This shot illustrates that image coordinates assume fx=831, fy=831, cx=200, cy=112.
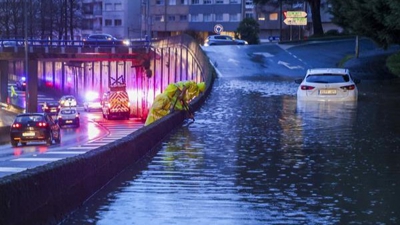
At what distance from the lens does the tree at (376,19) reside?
2791 centimetres

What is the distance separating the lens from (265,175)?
1319 cm

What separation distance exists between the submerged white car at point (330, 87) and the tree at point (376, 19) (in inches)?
95.3

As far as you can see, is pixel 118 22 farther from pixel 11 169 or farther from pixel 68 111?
pixel 11 169

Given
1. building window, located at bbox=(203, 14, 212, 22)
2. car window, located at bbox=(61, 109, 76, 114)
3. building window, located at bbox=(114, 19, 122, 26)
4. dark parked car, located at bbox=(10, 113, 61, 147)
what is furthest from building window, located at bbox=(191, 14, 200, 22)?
dark parked car, located at bbox=(10, 113, 61, 147)

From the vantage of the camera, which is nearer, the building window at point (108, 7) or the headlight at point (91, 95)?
the headlight at point (91, 95)

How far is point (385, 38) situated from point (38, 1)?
6624cm

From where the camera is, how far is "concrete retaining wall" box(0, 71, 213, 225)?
804 cm

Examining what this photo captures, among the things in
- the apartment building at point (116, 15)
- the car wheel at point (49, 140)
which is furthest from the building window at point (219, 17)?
the car wheel at point (49, 140)

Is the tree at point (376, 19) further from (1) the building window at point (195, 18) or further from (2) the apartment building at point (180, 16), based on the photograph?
(1) the building window at point (195, 18)

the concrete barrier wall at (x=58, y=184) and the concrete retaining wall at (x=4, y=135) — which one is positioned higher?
the concrete barrier wall at (x=58, y=184)

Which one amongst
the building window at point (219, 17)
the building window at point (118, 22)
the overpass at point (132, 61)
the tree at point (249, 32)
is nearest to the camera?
the overpass at point (132, 61)

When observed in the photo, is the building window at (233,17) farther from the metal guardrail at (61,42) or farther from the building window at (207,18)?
the metal guardrail at (61,42)

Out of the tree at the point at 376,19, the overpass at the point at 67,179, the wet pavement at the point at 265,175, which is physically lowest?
the wet pavement at the point at 265,175

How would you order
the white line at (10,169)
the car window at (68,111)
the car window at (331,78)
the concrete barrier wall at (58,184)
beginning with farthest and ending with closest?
the car window at (68,111) < the car window at (331,78) < the white line at (10,169) < the concrete barrier wall at (58,184)
